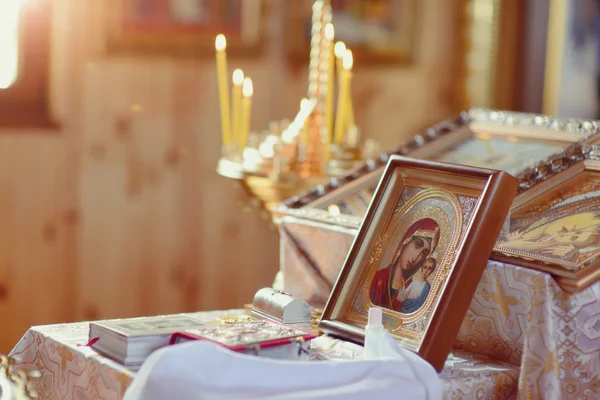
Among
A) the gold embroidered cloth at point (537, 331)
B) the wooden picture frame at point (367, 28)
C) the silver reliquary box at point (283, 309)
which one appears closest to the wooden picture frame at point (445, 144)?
the silver reliquary box at point (283, 309)

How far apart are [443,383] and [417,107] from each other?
3044mm

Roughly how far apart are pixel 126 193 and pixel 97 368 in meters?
2.29

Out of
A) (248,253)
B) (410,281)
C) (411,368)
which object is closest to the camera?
(411,368)

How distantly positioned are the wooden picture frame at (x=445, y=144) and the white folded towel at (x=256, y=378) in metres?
0.52

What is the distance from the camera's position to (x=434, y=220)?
1530 millimetres

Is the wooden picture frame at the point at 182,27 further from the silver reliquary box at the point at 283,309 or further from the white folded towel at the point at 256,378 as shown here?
the white folded towel at the point at 256,378

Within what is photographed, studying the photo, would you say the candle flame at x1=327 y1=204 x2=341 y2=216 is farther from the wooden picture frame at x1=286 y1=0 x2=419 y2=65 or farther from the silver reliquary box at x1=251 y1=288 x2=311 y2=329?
the wooden picture frame at x1=286 y1=0 x2=419 y2=65

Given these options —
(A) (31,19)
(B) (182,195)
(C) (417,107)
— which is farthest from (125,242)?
(C) (417,107)

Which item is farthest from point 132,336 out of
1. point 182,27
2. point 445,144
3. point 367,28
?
point 367,28

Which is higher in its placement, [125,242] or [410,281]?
[410,281]

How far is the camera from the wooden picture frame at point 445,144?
181 cm

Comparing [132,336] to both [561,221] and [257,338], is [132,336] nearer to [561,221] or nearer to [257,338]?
[257,338]

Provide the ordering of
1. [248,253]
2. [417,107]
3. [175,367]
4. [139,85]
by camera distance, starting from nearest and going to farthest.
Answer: [175,367], [139,85], [248,253], [417,107]

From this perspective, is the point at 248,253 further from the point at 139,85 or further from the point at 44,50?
the point at 44,50
